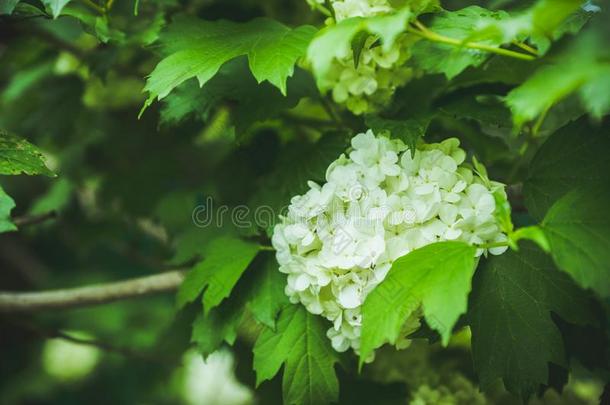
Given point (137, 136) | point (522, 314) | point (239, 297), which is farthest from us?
point (137, 136)

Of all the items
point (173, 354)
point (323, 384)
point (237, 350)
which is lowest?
point (173, 354)

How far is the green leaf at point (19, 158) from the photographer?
1160 mm

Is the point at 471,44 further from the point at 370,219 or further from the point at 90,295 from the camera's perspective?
the point at 90,295

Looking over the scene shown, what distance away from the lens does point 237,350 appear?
6.13ft

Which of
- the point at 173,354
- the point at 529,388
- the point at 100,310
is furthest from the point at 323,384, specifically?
the point at 100,310

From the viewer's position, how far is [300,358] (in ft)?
4.18

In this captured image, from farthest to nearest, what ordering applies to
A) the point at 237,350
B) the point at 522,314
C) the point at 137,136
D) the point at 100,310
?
the point at 100,310 < the point at 137,136 < the point at 237,350 < the point at 522,314

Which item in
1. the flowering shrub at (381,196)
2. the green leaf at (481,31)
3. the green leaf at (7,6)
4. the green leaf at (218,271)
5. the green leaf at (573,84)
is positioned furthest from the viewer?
the green leaf at (218,271)

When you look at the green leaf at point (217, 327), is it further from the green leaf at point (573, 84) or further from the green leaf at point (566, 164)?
the green leaf at point (573, 84)

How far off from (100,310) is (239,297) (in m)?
Result: 2.20

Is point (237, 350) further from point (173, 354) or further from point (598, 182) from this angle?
point (598, 182)

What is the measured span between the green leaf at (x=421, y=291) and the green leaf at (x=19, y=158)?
2.09ft

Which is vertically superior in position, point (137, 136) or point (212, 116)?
point (212, 116)

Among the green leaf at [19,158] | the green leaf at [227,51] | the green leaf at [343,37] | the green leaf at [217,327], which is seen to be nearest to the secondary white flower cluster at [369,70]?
the green leaf at [227,51]
